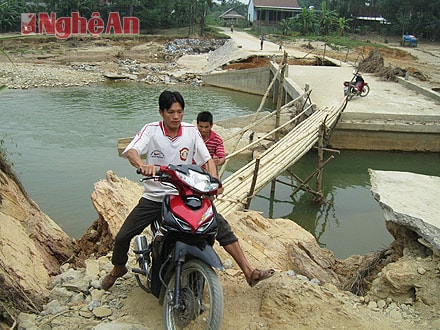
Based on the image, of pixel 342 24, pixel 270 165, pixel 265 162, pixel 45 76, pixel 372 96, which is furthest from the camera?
pixel 342 24

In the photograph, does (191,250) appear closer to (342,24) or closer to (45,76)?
(45,76)

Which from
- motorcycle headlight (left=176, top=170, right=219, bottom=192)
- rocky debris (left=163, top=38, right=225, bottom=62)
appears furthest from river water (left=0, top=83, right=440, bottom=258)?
rocky debris (left=163, top=38, right=225, bottom=62)

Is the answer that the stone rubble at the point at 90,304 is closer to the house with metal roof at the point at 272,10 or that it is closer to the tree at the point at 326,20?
the tree at the point at 326,20

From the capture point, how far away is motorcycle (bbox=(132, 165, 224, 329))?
225 cm

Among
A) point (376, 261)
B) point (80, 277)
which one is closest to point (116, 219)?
point (80, 277)

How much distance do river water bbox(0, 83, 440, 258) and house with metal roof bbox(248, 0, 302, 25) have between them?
85.4 ft

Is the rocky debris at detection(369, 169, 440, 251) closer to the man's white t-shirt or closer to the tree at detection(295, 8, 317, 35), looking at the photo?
the man's white t-shirt

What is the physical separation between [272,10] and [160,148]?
41.3 m

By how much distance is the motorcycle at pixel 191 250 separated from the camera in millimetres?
2246

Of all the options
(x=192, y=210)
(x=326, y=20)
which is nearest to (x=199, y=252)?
(x=192, y=210)

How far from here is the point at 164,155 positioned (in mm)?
2629

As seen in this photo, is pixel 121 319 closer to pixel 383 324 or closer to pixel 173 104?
pixel 173 104

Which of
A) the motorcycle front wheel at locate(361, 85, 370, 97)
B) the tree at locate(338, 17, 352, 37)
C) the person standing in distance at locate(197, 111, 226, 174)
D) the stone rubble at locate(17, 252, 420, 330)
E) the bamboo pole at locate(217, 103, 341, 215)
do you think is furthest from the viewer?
the tree at locate(338, 17, 352, 37)

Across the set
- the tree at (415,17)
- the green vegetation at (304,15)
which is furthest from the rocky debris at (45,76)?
the tree at (415,17)
